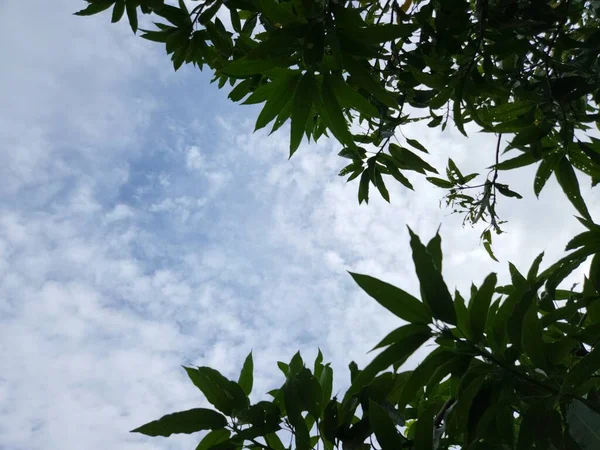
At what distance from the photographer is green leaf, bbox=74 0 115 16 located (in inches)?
57.8

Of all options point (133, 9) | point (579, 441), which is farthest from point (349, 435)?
point (133, 9)

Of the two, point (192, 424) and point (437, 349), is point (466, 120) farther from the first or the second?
point (192, 424)

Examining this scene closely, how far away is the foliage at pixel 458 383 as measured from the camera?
0.82 meters

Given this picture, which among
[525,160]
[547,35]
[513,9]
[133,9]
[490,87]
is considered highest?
[133,9]

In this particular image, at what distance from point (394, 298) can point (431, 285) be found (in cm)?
7

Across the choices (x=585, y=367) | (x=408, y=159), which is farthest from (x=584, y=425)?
(x=408, y=159)

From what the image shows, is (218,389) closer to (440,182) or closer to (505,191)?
(505,191)

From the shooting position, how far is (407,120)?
5.86ft

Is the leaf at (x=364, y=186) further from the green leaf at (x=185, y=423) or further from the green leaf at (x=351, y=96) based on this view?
the green leaf at (x=185, y=423)

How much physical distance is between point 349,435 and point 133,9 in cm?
131

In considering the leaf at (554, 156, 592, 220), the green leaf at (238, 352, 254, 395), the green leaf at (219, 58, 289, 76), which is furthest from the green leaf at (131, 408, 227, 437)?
the leaf at (554, 156, 592, 220)

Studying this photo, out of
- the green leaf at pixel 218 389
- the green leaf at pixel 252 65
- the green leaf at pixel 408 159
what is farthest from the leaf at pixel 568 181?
the green leaf at pixel 218 389

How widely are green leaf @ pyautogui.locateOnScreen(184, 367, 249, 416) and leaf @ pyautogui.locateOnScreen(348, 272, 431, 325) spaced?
0.45 metres

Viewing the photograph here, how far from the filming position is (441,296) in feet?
2.57
